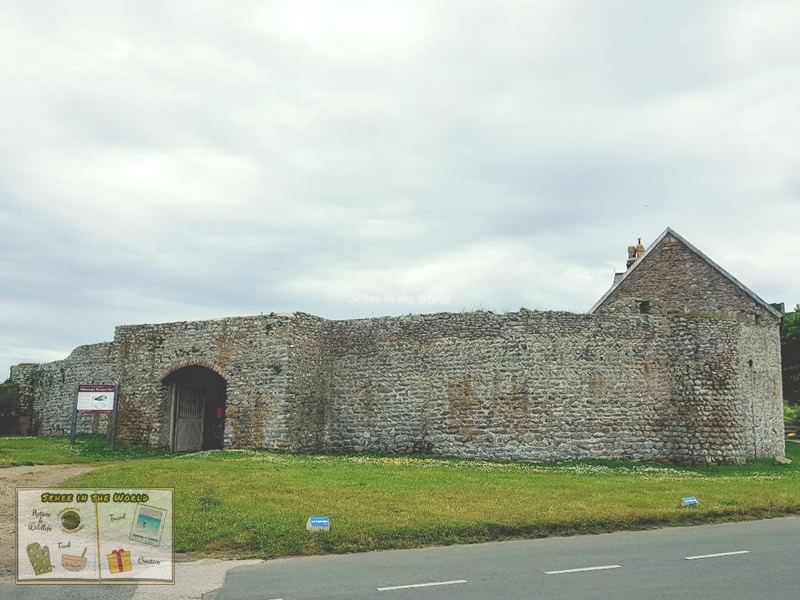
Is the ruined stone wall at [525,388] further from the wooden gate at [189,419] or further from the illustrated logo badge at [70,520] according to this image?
the illustrated logo badge at [70,520]

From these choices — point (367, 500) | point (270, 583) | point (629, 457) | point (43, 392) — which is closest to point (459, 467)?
point (629, 457)

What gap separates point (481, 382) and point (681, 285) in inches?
464

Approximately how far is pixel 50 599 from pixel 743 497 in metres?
12.7

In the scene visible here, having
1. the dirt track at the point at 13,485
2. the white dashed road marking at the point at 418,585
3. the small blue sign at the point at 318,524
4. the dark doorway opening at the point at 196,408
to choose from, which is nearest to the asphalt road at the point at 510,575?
the white dashed road marking at the point at 418,585

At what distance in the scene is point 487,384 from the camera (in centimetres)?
2308

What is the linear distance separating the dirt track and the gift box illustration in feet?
3.39

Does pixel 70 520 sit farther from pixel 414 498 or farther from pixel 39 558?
pixel 414 498

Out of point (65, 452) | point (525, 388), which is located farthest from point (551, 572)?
point (65, 452)

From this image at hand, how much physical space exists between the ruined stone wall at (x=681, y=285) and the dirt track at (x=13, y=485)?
20054mm

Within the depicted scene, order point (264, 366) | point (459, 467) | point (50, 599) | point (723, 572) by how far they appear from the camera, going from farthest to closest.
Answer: point (264, 366) < point (459, 467) < point (723, 572) < point (50, 599)

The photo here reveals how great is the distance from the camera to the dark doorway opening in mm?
25781

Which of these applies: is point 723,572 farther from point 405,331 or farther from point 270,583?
point 405,331

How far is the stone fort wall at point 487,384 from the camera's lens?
22344 mm

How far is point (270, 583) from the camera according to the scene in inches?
312
